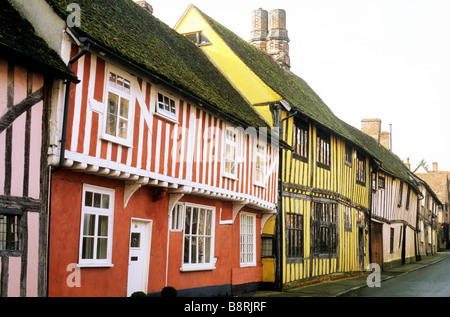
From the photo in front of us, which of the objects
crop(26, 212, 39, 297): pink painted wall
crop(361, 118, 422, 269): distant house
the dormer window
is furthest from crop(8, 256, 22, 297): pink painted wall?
crop(361, 118, 422, 269): distant house

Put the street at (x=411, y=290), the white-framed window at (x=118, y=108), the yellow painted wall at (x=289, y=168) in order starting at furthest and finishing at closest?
the yellow painted wall at (x=289, y=168) → the street at (x=411, y=290) → the white-framed window at (x=118, y=108)

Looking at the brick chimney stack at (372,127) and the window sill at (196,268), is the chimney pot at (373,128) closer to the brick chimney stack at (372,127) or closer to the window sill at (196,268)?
the brick chimney stack at (372,127)

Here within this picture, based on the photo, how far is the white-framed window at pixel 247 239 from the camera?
50.6 ft

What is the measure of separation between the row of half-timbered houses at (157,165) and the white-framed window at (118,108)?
0.03 meters

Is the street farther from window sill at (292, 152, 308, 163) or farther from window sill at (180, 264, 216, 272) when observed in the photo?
window sill at (292, 152, 308, 163)

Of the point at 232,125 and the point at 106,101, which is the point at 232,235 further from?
the point at 106,101

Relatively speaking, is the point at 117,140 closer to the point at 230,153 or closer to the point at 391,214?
the point at 230,153

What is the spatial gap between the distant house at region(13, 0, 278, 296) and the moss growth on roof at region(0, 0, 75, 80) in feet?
0.90

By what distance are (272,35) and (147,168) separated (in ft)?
45.4

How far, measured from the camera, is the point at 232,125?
14281mm

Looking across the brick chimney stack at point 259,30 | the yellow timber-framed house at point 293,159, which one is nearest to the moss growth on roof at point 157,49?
the yellow timber-framed house at point 293,159

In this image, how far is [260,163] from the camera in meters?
15.7

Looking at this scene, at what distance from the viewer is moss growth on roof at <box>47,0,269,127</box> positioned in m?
10.1

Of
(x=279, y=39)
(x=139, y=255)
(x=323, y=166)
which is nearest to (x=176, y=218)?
(x=139, y=255)
